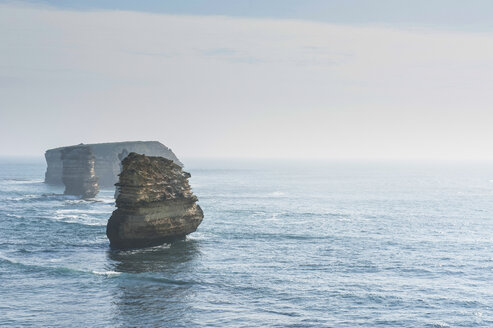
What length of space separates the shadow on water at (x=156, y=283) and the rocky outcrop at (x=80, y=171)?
68.0m

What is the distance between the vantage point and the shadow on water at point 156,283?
39219 millimetres

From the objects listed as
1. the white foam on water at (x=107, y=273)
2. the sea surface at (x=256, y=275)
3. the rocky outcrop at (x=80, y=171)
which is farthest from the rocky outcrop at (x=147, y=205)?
the rocky outcrop at (x=80, y=171)

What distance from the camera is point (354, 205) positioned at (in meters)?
118

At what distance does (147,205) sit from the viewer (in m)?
60.7

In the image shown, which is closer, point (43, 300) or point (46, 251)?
point (43, 300)

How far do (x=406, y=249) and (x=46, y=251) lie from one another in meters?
41.3

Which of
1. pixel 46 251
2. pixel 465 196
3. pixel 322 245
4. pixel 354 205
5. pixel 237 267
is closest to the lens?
pixel 237 267

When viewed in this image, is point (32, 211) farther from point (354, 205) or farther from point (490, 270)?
point (490, 270)

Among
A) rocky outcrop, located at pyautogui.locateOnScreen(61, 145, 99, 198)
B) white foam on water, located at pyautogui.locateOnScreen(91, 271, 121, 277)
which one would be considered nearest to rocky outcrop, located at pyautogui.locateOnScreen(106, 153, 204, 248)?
white foam on water, located at pyautogui.locateOnScreen(91, 271, 121, 277)

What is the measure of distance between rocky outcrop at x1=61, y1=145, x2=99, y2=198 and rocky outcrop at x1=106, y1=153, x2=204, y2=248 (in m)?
66.8

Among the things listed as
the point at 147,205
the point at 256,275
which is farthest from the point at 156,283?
the point at 147,205

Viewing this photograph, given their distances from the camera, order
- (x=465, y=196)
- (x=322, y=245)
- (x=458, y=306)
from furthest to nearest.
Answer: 1. (x=465, y=196)
2. (x=322, y=245)
3. (x=458, y=306)

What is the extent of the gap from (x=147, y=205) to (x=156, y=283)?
14.3 meters

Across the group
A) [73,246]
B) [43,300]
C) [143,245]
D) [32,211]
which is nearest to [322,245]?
[143,245]
